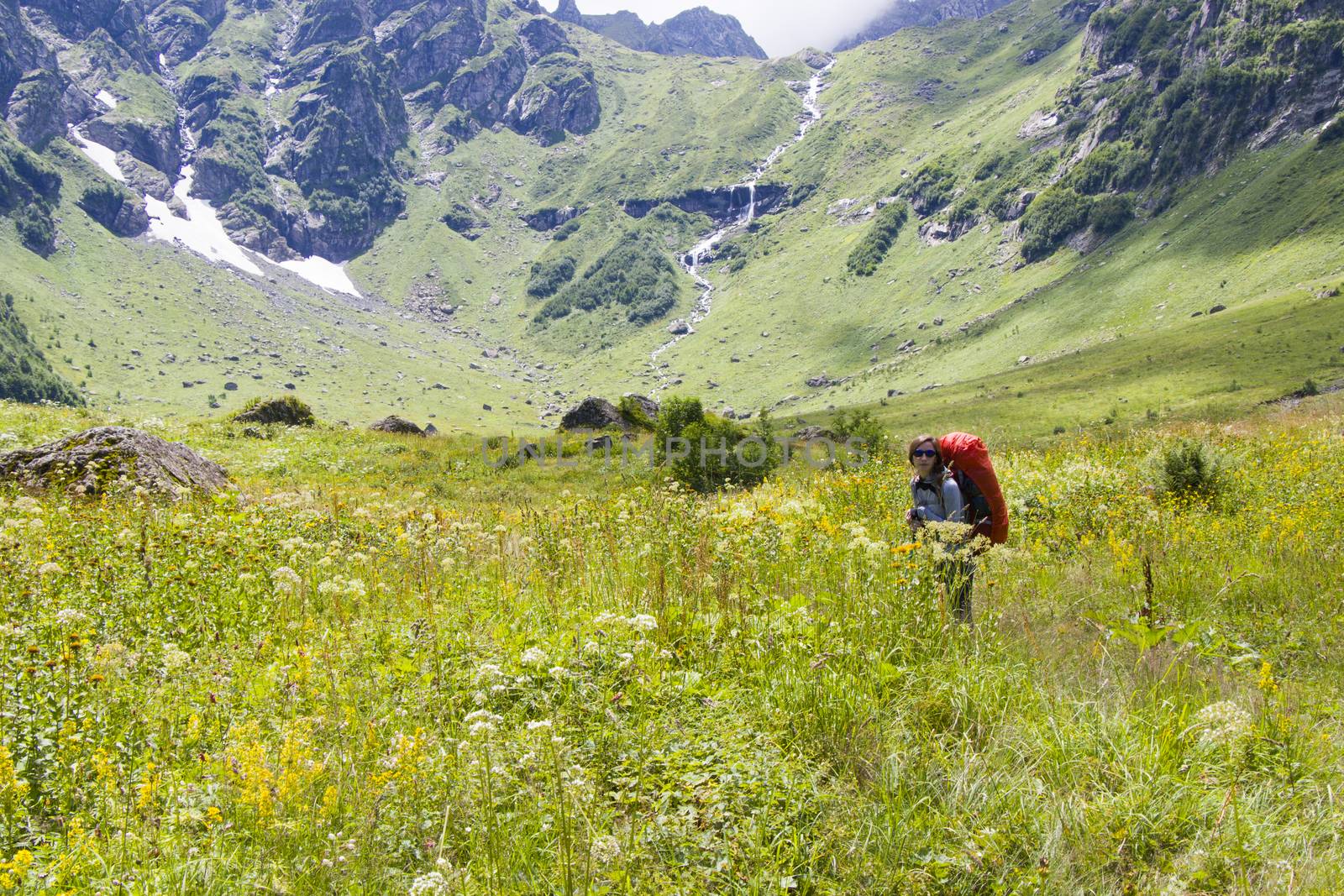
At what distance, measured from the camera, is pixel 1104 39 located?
653ft

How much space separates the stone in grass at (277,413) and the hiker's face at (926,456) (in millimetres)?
29690

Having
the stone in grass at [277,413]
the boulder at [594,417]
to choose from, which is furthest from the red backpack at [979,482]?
the stone in grass at [277,413]

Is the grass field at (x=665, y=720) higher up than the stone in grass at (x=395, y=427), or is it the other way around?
the grass field at (x=665, y=720)

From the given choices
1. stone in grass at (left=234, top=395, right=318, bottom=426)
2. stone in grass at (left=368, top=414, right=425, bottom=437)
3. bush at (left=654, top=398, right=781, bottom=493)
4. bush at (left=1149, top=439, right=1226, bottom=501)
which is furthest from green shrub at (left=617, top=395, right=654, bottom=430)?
bush at (left=1149, top=439, right=1226, bottom=501)

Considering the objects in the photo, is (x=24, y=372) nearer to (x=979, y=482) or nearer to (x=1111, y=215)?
(x=979, y=482)

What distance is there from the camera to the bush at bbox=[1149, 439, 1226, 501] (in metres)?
11.2

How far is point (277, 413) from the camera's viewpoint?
3044cm

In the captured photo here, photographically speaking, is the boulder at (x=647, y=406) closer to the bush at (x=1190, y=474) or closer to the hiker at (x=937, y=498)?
the bush at (x=1190, y=474)

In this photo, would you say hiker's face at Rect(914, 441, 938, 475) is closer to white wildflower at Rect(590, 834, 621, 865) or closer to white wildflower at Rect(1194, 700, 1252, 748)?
white wildflower at Rect(1194, 700, 1252, 748)

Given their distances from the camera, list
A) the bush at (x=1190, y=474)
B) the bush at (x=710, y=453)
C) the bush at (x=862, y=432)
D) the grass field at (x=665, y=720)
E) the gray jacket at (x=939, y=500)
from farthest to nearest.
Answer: the bush at (x=862, y=432) → the bush at (x=710, y=453) → the bush at (x=1190, y=474) → the gray jacket at (x=939, y=500) → the grass field at (x=665, y=720)

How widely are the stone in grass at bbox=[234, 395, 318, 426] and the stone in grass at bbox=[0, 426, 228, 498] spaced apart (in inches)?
656

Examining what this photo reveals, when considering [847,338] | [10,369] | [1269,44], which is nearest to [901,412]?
[847,338]

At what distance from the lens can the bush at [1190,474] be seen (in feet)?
36.7

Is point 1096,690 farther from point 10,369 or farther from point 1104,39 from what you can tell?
point 1104,39
